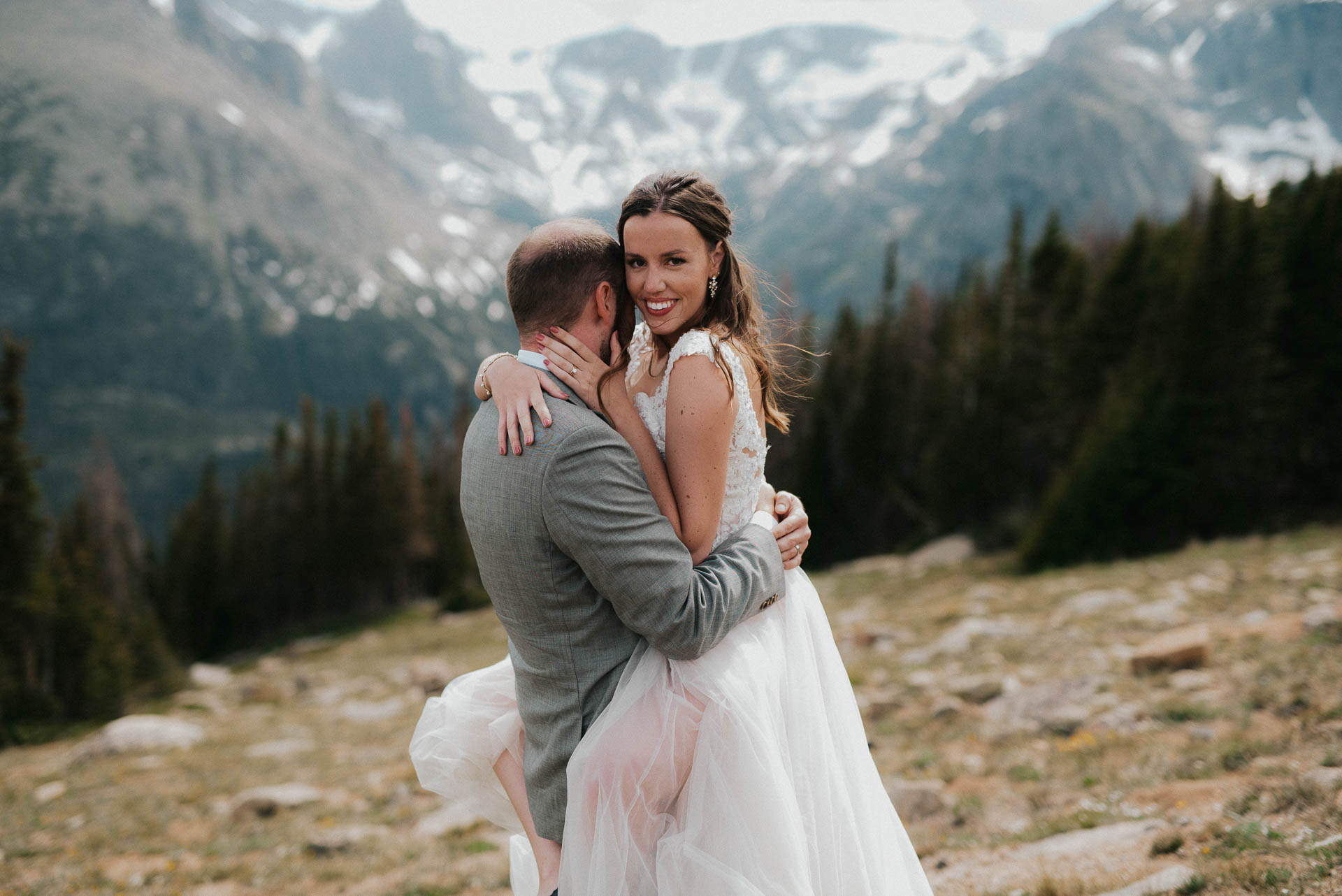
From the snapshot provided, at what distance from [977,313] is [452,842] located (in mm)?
53580

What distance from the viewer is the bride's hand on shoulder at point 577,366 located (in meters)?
3.30

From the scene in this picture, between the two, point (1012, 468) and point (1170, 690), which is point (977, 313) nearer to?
point (1012, 468)

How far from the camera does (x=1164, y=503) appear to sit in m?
30.4

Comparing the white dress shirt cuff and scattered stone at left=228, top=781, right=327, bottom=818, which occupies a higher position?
the white dress shirt cuff

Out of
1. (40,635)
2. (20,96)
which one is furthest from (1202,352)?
(20,96)

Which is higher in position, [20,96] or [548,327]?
[20,96]

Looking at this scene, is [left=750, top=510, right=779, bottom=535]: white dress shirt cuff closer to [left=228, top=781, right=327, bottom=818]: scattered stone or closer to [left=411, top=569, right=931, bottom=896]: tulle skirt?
[left=411, top=569, right=931, bottom=896]: tulle skirt

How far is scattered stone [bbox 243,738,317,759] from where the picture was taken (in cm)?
1363

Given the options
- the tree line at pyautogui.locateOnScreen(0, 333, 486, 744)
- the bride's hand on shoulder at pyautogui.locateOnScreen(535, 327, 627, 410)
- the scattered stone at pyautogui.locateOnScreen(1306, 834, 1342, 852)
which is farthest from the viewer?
the tree line at pyautogui.locateOnScreen(0, 333, 486, 744)

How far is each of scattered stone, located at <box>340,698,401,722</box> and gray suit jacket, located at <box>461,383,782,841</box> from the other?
14169 millimetres

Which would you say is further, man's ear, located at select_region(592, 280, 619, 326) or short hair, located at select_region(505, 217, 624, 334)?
man's ear, located at select_region(592, 280, 619, 326)

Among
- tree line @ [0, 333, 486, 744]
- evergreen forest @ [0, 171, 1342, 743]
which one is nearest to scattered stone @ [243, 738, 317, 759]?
evergreen forest @ [0, 171, 1342, 743]

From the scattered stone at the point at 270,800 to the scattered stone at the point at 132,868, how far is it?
1507mm

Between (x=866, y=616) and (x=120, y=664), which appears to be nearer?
(x=866, y=616)
